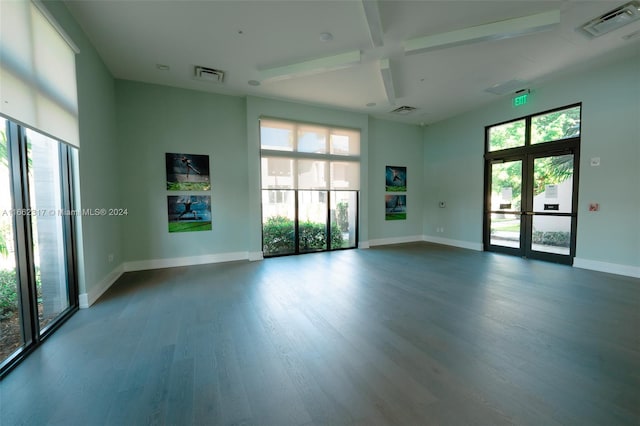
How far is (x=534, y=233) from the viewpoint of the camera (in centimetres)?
548

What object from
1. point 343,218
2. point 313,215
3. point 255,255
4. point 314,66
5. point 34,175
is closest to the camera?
point 34,175

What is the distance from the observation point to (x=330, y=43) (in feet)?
12.0

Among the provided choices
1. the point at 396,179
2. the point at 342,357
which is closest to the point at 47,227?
the point at 342,357

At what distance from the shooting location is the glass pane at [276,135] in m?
5.67

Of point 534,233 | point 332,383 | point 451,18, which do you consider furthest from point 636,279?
point 332,383

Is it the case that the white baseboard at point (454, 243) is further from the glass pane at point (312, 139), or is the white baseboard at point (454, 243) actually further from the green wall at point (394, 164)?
the glass pane at point (312, 139)

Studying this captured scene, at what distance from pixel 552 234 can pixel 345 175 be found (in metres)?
4.61

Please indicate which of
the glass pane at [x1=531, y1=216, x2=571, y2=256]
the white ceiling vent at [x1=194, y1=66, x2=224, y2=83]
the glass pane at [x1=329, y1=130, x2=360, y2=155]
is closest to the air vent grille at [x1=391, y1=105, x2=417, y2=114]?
the glass pane at [x1=329, y1=130, x2=360, y2=155]

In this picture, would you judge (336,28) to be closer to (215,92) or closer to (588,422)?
(215,92)

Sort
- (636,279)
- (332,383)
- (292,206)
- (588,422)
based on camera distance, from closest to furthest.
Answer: (588,422)
(332,383)
(636,279)
(292,206)

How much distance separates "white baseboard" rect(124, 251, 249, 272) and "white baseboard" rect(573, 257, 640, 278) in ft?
21.8

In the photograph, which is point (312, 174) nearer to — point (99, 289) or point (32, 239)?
point (99, 289)

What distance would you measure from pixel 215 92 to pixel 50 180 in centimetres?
337

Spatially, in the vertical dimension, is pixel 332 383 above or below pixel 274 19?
below
